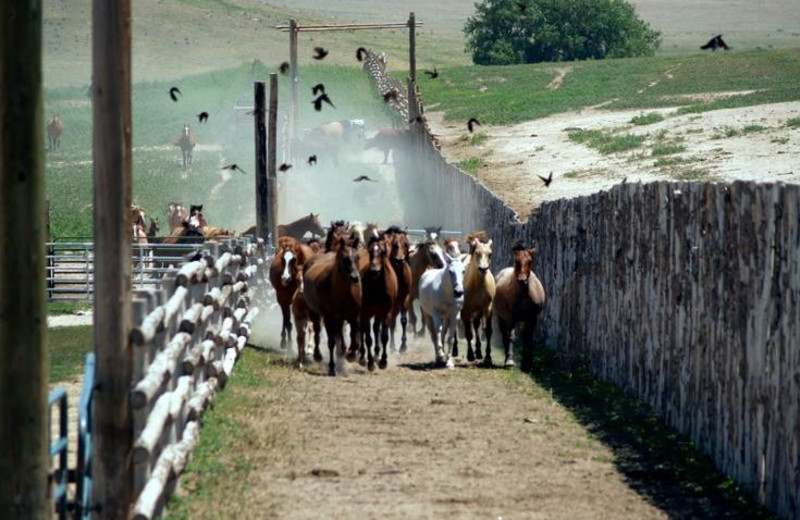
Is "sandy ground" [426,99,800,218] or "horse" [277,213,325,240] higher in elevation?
"sandy ground" [426,99,800,218]

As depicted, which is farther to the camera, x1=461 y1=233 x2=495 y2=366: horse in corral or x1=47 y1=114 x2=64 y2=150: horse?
x1=47 y1=114 x2=64 y2=150: horse

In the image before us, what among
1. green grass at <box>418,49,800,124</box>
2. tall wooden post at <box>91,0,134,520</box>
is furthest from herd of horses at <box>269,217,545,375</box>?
green grass at <box>418,49,800,124</box>

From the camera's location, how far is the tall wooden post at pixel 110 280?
989 centimetres

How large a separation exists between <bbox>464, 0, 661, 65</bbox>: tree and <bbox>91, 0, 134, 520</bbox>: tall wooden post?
105706mm

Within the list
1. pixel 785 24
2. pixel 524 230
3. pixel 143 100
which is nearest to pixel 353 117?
pixel 143 100

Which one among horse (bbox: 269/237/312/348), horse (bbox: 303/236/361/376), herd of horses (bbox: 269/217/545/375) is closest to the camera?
horse (bbox: 303/236/361/376)

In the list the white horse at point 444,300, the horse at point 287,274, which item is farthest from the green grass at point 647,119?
the white horse at point 444,300

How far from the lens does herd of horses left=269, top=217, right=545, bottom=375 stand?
70.2 feet

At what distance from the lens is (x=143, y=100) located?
104 metres

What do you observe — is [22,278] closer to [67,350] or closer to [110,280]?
[110,280]

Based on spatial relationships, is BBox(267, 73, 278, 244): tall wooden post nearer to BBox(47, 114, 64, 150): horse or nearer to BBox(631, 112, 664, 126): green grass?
BBox(631, 112, 664, 126): green grass

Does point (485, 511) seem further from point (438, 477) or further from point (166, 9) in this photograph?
point (166, 9)

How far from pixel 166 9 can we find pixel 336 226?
439ft

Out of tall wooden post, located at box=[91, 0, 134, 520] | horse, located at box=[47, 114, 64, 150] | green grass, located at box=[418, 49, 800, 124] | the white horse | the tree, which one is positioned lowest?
the white horse
